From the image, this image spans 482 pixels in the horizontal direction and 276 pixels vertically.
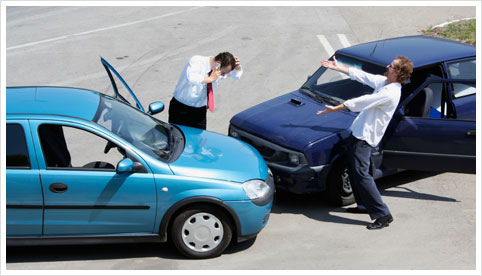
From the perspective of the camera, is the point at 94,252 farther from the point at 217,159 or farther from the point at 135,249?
the point at 217,159

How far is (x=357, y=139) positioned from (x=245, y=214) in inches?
70.0

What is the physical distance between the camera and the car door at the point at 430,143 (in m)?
7.93

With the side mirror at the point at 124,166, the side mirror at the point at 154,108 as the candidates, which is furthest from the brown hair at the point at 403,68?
the side mirror at the point at 124,166

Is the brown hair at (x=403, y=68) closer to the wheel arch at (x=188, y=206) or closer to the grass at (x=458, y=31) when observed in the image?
the wheel arch at (x=188, y=206)

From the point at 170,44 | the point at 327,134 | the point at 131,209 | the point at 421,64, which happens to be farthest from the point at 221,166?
the point at 170,44

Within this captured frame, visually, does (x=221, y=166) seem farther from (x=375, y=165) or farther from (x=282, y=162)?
(x=375, y=165)

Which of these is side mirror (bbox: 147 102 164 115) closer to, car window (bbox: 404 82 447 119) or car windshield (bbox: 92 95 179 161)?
car windshield (bbox: 92 95 179 161)

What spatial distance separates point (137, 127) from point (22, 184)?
1409 millimetres

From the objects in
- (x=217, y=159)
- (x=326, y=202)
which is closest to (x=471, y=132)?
(x=326, y=202)

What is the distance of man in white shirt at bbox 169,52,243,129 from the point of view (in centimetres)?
822

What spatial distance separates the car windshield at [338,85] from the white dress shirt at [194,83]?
147cm

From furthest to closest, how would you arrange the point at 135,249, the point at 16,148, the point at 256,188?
the point at 135,249
the point at 256,188
the point at 16,148

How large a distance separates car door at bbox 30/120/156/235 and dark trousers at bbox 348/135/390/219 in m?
2.47

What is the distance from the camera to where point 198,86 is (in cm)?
832
